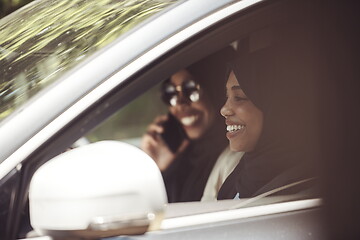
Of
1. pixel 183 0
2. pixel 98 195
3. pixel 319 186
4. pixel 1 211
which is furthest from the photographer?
pixel 319 186

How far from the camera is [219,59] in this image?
2850 millimetres

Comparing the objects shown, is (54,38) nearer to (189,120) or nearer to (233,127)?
(233,127)

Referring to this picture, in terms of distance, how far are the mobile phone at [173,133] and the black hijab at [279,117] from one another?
1.25 meters

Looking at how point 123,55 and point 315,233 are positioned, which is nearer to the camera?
point 123,55

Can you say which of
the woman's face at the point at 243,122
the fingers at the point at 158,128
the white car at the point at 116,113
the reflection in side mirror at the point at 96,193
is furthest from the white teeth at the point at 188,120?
the reflection in side mirror at the point at 96,193

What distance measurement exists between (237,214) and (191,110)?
1.43 metres

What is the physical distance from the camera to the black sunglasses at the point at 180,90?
3.32 metres

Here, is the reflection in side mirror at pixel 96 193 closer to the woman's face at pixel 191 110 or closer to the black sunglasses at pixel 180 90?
the woman's face at pixel 191 110

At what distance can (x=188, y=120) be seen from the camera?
12.0 ft

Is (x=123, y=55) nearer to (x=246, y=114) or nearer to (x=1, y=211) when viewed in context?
(x=1, y=211)

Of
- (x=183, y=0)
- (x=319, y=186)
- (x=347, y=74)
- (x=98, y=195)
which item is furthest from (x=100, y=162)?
(x=347, y=74)

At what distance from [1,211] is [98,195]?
0.32 metres

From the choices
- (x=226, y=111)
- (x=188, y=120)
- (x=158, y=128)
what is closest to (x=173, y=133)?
(x=158, y=128)

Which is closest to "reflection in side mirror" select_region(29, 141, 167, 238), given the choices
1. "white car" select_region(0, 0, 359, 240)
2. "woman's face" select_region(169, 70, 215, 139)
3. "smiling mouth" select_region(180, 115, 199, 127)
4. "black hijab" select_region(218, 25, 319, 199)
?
"white car" select_region(0, 0, 359, 240)
